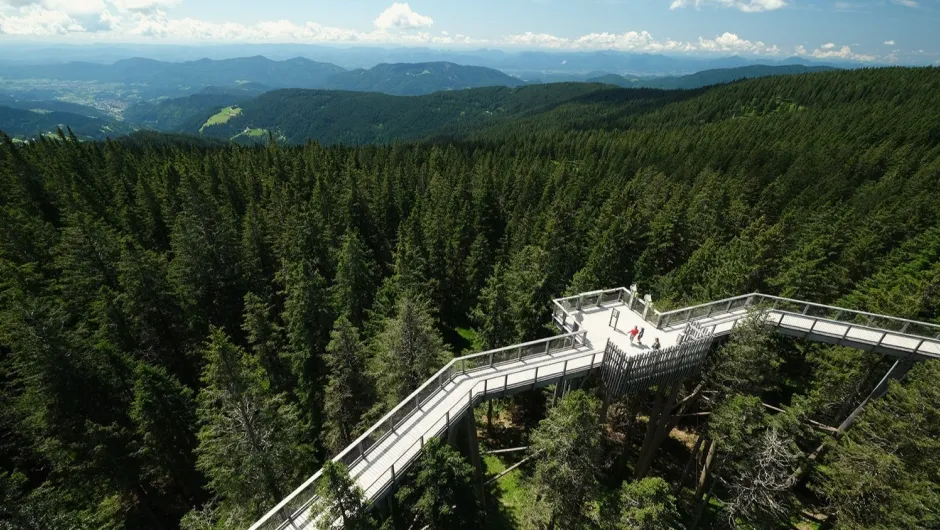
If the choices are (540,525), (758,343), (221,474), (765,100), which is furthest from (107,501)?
(765,100)

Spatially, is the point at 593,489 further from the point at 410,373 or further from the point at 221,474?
the point at 221,474

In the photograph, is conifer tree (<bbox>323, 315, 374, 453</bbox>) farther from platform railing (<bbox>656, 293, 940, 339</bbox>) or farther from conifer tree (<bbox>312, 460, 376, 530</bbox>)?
platform railing (<bbox>656, 293, 940, 339</bbox>)

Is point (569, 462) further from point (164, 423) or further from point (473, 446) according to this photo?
point (164, 423)

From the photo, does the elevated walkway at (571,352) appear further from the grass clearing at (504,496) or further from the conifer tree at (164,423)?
the conifer tree at (164,423)

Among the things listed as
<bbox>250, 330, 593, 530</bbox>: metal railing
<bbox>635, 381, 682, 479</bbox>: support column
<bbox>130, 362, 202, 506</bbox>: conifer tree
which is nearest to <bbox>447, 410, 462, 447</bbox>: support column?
<bbox>250, 330, 593, 530</bbox>: metal railing

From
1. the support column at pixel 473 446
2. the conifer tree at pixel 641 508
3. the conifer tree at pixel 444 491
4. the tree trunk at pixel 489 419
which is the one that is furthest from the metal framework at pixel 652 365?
the tree trunk at pixel 489 419

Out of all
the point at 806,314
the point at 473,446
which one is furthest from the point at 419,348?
the point at 806,314

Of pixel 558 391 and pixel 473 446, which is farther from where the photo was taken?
pixel 558 391
